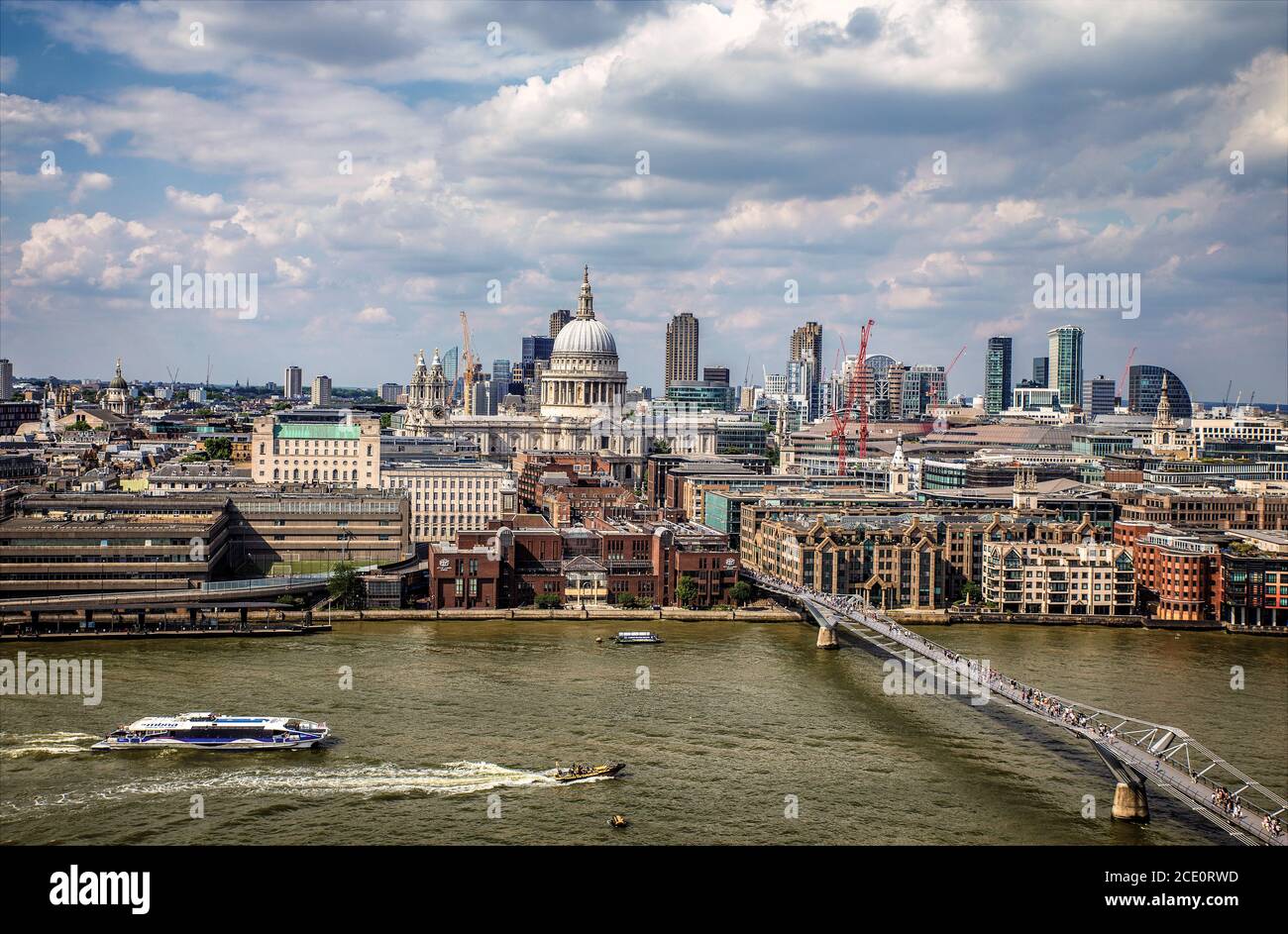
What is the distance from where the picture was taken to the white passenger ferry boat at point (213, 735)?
17.3 metres

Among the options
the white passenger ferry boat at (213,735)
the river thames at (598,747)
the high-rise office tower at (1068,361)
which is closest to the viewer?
the river thames at (598,747)

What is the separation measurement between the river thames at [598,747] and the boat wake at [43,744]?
1.9 inches

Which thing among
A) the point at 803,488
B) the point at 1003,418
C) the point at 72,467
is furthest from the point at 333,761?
the point at 1003,418

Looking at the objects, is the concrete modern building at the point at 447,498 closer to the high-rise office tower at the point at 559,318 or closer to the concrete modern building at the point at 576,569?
the concrete modern building at the point at 576,569

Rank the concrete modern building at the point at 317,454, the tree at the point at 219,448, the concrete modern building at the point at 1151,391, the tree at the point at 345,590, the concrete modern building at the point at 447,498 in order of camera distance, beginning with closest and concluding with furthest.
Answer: the tree at the point at 345,590 → the concrete modern building at the point at 447,498 → the concrete modern building at the point at 317,454 → the tree at the point at 219,448 → the concrete modern building at the point at 1151,391

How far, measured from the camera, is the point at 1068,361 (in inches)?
5207

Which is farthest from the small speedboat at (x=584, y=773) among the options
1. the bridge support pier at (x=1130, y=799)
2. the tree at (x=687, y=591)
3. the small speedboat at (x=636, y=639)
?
the tree at (x=687, y=591)

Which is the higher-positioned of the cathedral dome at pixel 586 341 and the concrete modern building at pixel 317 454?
the cathedral dome at pixel 586 341

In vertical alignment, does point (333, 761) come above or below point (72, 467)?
below

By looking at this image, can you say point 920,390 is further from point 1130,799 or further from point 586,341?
point 1130,799
